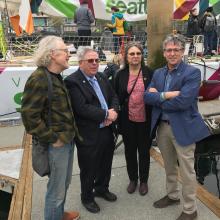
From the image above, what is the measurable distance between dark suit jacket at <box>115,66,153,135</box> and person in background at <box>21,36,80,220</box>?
34.2 inches

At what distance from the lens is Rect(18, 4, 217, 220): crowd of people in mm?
2512

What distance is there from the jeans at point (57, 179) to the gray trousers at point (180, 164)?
91cm

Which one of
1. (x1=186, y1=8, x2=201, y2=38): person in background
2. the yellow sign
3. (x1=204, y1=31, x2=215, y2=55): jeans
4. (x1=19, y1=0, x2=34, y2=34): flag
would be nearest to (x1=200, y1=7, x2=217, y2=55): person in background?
(x1=204, y1=31, x2=215, y2=55): jeans

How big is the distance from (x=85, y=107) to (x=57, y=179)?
69 cm

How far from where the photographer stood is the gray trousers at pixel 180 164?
2900mm

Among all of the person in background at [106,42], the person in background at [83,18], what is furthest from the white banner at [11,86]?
the person in background at [106,42]

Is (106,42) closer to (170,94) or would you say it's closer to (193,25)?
(193,25)

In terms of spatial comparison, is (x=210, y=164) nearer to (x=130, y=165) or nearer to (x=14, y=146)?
(x=130, y=165)

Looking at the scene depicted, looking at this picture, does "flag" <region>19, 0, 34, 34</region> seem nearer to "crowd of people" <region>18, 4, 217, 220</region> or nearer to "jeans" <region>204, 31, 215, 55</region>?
"crowd of people" <region>18, 4, 217, 220</region>

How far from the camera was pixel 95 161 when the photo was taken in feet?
10.4

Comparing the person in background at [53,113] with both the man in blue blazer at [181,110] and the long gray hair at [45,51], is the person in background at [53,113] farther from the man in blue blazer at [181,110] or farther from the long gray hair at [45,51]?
the man in blue blazer at [181,110]

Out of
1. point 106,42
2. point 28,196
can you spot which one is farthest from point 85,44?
point 28,196

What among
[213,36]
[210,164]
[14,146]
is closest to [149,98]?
[210,164]

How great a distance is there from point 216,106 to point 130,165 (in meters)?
3.34
